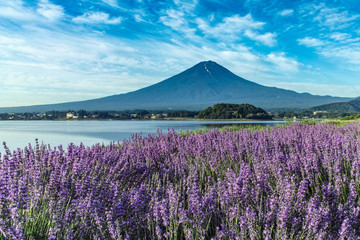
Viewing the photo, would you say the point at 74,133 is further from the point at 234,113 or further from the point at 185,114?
the point at 185,114

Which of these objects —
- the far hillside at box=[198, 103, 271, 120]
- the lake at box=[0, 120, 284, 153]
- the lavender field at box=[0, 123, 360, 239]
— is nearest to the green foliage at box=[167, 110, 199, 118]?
the far hillside at box=[198, 103, 271, 120]

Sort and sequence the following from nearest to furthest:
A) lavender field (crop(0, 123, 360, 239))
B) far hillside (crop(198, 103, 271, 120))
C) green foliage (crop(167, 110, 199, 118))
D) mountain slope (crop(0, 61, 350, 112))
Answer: lavender field (crop(0, 123, 360, 239)) < far hillside (crop(198, 103, 271, 120)) < green foliage (crop(167, 110, 199, 118)) < mountain slope (crop(0, 61, 350, 112))

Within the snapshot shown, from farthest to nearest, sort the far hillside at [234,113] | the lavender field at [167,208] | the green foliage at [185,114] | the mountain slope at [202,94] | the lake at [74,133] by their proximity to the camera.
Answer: the mountain slope at [202,94] → the green foliage at [185,114] → the far hillside at [234,113] → the lake at [74,133] → the lavender field at [167,208]

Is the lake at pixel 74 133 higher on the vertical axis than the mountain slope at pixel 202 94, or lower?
lower

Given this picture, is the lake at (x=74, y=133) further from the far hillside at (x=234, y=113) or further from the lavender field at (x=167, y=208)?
the far hillside at (x=234, y=113)

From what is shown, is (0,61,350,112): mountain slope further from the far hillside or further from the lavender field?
the lavender field

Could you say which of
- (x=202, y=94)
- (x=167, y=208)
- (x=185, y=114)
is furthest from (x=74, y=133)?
(x=202, y=94)

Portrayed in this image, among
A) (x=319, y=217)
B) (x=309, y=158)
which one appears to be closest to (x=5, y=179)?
(x=319, y=217)

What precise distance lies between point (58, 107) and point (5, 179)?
460 feet

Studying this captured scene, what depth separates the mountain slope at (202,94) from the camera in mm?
133875

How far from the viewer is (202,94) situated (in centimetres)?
14788

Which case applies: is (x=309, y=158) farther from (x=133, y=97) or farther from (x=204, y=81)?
(x=204, y=81)

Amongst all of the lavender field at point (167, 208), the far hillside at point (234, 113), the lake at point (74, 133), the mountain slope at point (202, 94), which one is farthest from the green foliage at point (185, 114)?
the mountain slope at point (202, 94)

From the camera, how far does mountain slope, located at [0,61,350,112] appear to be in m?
134
